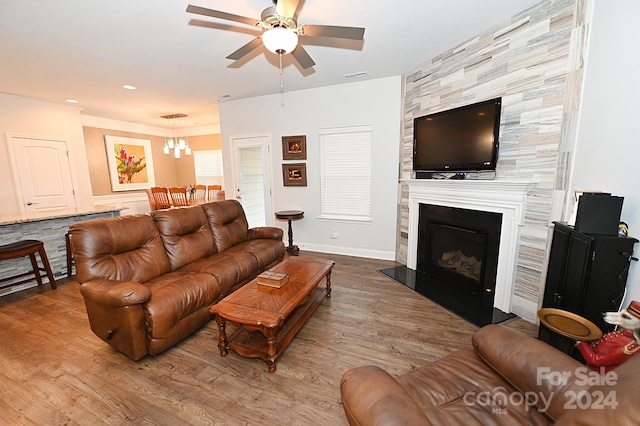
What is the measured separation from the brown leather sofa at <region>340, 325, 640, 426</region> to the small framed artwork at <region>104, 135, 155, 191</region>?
7.82m

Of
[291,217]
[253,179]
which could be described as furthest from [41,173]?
[291,217]

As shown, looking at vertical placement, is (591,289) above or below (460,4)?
below

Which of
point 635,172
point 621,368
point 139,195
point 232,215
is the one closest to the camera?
point 621,368

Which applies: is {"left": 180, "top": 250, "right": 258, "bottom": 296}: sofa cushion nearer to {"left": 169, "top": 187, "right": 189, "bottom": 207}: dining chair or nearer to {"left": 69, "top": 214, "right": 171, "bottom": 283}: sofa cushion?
{"left": 69, "top": 214, "right": 171, "bottom": 283}: sofa cushion

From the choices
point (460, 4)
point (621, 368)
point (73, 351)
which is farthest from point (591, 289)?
point (73, 351)

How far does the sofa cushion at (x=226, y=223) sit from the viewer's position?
324cm

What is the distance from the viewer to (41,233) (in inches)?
130

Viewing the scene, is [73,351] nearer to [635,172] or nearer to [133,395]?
[133,395]

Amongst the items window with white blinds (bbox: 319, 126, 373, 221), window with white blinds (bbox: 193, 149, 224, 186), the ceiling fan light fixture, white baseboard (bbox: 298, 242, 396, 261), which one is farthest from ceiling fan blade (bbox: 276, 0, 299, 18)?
window with white blinds (bbox: 193, 149, 224, 186)

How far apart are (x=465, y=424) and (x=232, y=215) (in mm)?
3233

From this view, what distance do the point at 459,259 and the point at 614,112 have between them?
1.85 m

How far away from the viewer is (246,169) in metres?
5.05

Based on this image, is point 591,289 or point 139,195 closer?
point 591,289

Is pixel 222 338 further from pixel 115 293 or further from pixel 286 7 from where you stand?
pixel 286 7
